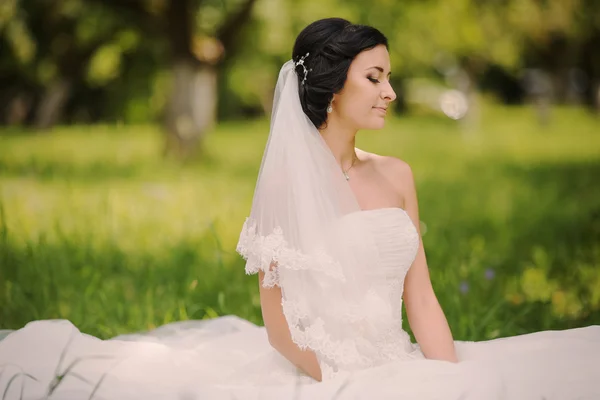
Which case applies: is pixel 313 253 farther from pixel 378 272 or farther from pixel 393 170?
pixel 393 170

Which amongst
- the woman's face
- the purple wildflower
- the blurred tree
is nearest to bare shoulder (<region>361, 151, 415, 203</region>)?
the woman's face

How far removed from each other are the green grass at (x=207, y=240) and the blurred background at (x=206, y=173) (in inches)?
0.9

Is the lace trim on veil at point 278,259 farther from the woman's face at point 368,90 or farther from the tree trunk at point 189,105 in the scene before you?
the tree trunk at point 189,105

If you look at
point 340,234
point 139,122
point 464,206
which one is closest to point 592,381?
point 340,234

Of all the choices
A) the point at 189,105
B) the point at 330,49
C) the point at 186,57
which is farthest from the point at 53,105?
the point at 330,49

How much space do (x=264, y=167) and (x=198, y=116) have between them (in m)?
11.8

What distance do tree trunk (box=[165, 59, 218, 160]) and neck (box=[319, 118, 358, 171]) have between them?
1143cm

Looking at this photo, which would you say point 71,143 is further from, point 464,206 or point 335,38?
point 335,38

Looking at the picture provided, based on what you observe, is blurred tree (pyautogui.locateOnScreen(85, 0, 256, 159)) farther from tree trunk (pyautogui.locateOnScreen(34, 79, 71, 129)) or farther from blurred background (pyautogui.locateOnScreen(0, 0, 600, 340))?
tree trunk (pyautogui.locateOnScreen(34, 79, 71, 129))

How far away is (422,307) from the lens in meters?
3.29

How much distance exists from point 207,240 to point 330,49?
414 centimetres

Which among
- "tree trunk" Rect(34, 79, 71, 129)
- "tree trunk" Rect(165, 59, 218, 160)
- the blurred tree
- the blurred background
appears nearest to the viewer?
the blurred background

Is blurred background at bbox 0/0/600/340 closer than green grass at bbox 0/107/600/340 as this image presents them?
No

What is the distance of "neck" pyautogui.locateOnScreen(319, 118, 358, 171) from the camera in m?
3.28
